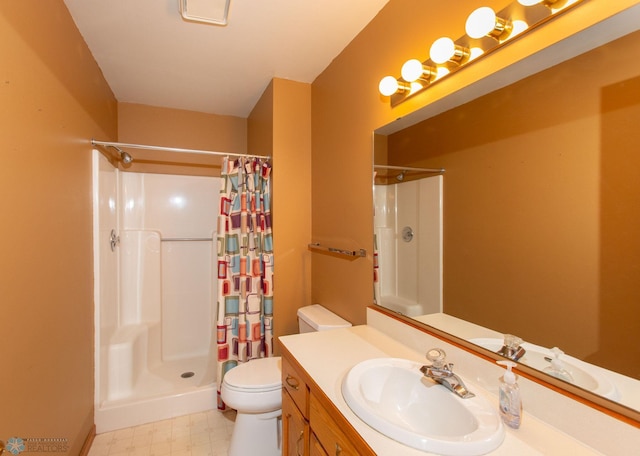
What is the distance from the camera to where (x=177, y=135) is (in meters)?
2.91

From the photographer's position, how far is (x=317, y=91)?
2268 millimetres

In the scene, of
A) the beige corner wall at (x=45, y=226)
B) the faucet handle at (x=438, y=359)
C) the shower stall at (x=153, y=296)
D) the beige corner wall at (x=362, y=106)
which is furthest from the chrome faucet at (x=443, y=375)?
the shower stall at (x=153, y=296)

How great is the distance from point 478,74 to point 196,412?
2632 millimetres

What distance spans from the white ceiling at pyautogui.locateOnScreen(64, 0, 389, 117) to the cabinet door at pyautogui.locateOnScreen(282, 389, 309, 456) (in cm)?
189

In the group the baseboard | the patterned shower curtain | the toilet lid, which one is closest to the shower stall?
the baseboard

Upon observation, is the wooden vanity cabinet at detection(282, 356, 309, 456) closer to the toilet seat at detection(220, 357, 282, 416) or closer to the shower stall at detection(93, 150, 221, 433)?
the toilet seat at detection(220, 357, 282, 416)

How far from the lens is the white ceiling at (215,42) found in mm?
1556

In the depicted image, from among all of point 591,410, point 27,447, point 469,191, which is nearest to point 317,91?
point 469,191

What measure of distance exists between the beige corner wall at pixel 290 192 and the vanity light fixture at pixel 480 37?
1.12 m

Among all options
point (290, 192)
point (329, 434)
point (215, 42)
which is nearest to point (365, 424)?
point (329, 434)

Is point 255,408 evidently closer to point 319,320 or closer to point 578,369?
point 319,320

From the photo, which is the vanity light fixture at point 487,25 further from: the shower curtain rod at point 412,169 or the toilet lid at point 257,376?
the toilet lid at point 257,376

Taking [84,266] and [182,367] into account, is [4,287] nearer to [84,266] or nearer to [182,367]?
[84,266]

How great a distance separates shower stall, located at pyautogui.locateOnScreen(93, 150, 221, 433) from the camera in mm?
2107
